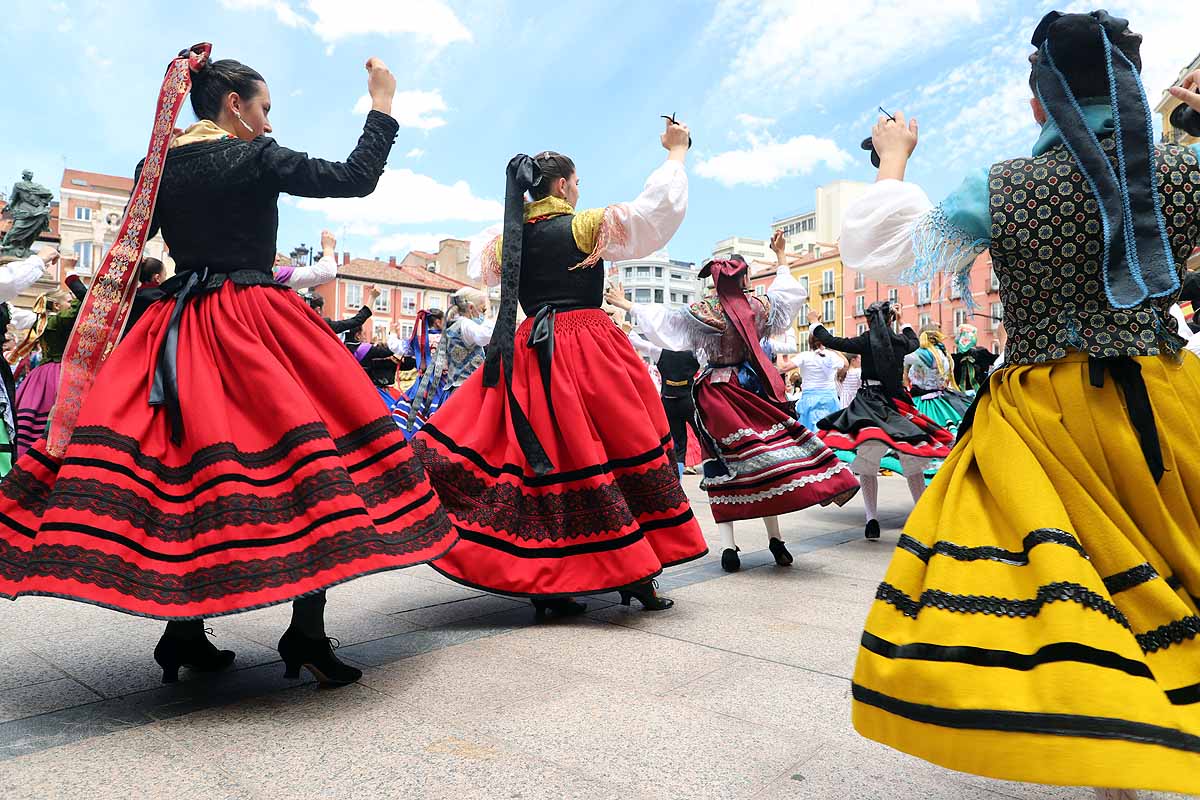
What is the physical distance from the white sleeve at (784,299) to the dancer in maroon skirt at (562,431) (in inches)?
59.8

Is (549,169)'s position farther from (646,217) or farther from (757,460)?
(757,460)

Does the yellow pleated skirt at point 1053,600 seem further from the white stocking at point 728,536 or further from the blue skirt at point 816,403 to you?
the blue skirt at point 816,403

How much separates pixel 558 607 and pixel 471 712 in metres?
1.28

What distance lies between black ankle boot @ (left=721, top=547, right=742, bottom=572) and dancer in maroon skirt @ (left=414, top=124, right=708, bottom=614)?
101cm

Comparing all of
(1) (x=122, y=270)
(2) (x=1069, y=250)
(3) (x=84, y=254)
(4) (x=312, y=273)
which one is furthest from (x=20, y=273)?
(3) (x=84, y=254)

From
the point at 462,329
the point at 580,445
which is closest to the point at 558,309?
the point at 580,445

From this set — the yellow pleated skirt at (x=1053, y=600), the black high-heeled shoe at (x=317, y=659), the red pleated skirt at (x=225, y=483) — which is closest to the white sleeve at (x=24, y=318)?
the red pleated skirt at (x=225, y=483)

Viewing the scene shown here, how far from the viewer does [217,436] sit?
236 cm

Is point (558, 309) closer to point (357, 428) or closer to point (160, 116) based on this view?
point (357, 428)

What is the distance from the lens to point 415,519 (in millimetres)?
2562

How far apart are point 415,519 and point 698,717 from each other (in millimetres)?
1023

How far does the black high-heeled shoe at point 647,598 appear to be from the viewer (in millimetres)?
3508

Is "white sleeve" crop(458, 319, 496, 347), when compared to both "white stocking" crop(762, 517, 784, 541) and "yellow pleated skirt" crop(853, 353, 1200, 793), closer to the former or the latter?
"white stocking" crop(762, 517, 784, 541)

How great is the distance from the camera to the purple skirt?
20.9 feet
